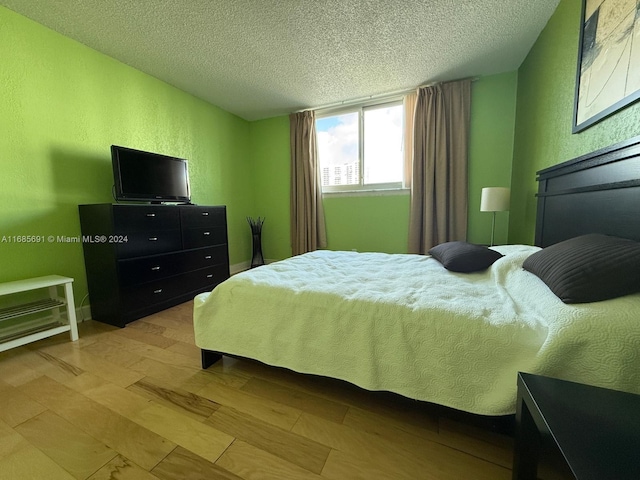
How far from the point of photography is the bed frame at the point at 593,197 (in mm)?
1086

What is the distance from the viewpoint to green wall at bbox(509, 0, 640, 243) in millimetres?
1428

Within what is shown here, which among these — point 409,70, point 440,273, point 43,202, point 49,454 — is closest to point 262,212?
point 43,202

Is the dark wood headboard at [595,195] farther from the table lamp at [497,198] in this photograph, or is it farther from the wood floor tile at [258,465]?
the wood floor tile at [258,465]

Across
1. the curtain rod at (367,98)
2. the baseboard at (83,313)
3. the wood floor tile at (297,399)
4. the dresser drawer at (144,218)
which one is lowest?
the wood floor tile at (297,399)

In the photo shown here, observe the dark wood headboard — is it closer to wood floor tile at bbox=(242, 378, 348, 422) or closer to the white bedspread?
the white bedspread

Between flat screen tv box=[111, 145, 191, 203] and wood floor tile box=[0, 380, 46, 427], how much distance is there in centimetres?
147

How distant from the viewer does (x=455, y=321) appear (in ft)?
3.14

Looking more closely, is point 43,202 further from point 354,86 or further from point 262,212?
point 354,86

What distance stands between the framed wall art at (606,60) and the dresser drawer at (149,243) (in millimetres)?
3229

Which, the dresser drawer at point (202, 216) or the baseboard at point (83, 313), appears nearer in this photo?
the baseboard at point (83, 313)

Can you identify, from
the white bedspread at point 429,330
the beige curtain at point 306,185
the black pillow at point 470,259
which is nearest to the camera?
the white bedspread at point 429,330

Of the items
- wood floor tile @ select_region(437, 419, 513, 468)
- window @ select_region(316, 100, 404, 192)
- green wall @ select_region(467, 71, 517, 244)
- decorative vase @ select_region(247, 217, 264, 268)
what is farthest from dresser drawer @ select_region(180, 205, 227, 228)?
green wall @ select_region(467, 71, 517, 244)

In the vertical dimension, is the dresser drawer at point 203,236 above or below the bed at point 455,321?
above

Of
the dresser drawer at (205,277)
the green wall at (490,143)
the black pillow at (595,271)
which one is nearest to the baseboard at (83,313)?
the dresser drawer at (205,277)
